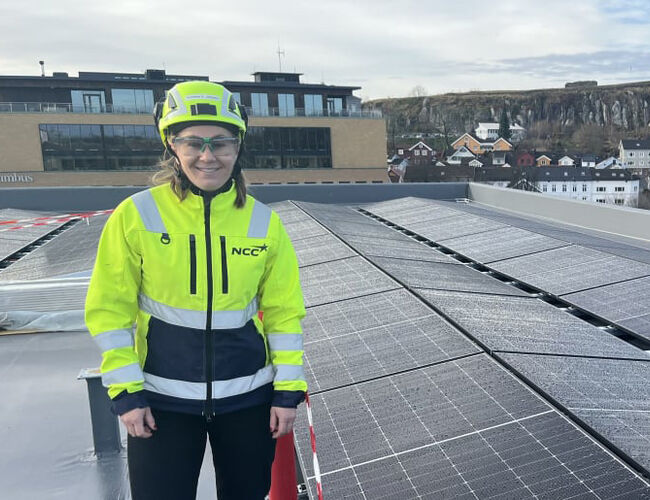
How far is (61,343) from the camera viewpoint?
6.24 meters

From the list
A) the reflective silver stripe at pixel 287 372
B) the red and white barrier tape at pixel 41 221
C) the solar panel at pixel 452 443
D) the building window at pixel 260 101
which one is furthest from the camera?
the building window at pixel 260 101

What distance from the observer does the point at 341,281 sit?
706 centimetres

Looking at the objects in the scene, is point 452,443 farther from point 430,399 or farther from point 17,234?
point 17,234

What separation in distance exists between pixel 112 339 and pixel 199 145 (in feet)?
2.66

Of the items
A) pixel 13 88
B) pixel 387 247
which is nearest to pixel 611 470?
pixel 387 247

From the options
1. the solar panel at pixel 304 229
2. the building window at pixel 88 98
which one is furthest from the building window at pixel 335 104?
the solar panel at pixel 304 229

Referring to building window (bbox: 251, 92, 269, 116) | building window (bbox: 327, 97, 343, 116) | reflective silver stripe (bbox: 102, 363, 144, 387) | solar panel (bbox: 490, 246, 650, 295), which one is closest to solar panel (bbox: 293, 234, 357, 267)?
solar panel (bbox: 490, 246, 650, 295)

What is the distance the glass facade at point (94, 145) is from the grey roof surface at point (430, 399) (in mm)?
38886

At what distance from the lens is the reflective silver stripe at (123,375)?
7.06 ft

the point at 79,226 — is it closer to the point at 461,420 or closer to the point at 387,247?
the point at 387,247

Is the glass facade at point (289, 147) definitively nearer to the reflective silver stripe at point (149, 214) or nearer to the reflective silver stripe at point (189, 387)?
the reflective silver stripe at point (149, 214)

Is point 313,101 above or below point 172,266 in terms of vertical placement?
above

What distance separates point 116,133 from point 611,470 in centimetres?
4437

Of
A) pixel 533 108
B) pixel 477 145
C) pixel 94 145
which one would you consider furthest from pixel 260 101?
pixel 533 108
